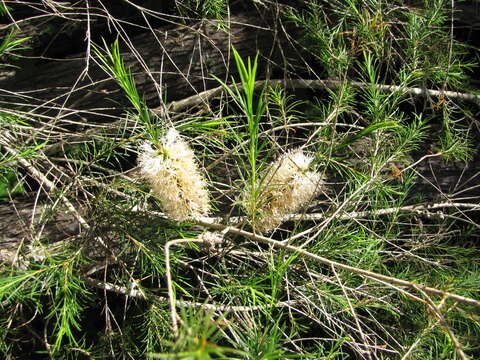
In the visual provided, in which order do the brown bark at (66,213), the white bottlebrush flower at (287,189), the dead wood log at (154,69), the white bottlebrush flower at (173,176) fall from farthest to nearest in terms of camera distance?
the dead wood log at (154,69)
the brown bark at (66,213)
the white bottlebrush flower at (287,189)
the white bottlebrush flower at (173,176)

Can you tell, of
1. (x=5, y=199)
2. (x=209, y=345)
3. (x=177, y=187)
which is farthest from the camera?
(x=5, y=199)

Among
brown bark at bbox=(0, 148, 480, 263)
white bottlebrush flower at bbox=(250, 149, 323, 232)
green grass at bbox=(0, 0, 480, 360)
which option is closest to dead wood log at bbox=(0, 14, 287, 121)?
green grass at bbox=(0, 0, 480, 360)

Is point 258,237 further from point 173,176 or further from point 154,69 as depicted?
point 154,69

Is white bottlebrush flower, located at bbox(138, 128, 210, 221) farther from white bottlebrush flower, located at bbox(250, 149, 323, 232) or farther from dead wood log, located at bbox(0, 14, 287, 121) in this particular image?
dead wood log, located at bbox(0, 14, 287, 121)

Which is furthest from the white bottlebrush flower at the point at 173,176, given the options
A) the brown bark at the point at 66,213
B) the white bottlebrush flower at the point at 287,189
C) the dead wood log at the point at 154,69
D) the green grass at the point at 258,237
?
the dead wood log at the point at 154,69

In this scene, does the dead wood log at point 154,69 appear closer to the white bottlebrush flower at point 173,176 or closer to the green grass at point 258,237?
the green grass at point 258,237

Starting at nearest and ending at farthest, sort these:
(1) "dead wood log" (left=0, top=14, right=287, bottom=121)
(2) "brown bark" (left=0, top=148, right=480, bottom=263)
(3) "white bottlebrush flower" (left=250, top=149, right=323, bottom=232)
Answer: (3) "white bottlebrush flower" (left=250, top=149, right=323, bottom=232) < (2) "brown bark" (left=0, top=148, right=480, bottom=263) < (1) "dead wood log" (left=0, top=14, right=287, bottom=121)

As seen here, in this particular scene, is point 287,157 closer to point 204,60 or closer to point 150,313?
point 150,313

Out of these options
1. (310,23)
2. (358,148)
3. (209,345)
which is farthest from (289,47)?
(209,345)
